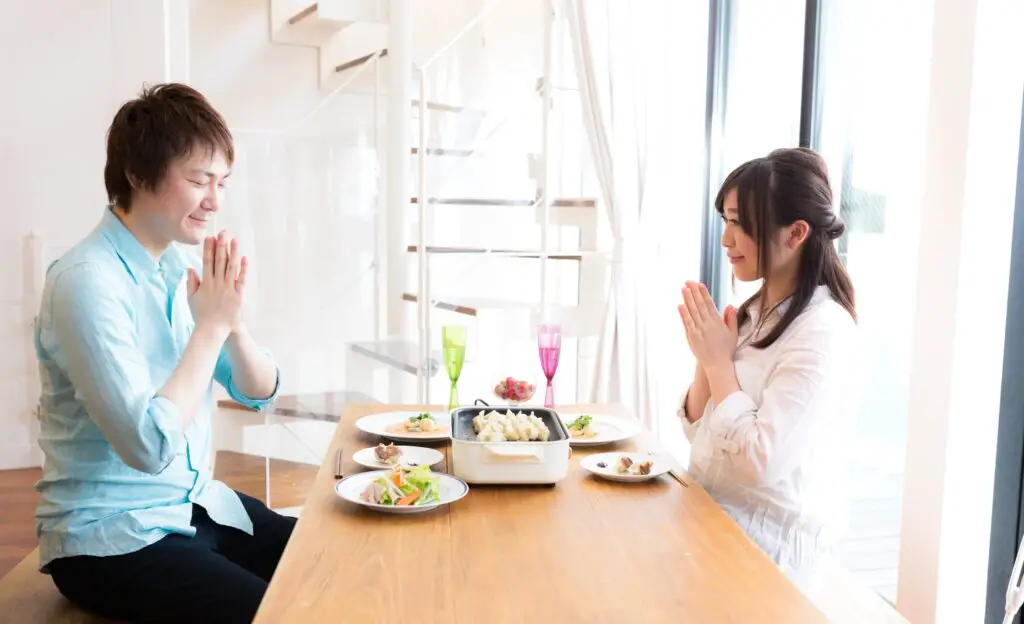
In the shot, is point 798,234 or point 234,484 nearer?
point 798,234

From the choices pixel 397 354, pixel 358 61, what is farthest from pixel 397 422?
pixel 358 61

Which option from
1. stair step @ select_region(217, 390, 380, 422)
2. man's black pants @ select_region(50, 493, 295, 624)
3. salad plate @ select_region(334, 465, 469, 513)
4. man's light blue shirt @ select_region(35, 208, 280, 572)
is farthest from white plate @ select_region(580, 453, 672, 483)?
stair step @ select_region(217, 390, 380, 422)

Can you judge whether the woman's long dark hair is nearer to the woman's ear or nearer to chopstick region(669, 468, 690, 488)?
the woman's ear

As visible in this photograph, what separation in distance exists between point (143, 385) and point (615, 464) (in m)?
0.83

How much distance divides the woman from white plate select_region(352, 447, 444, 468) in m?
0.50

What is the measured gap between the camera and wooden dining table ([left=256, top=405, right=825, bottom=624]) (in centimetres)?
108

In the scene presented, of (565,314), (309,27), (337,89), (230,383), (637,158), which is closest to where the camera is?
(230,383)

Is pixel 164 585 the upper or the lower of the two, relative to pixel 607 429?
lower

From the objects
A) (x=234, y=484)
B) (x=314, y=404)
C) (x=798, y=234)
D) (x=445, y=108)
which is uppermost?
(x=445, y=108)

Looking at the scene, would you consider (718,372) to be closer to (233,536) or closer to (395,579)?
(395,579)

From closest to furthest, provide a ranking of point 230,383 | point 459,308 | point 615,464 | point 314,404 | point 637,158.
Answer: point 615,464 → point 230,383 → point 637,158 → point 459,308 → point 314,404

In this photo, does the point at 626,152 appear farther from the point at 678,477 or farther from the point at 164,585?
the point at 164,585

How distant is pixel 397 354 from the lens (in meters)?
3.96

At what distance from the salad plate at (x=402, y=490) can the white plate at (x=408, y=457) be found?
0.12m
